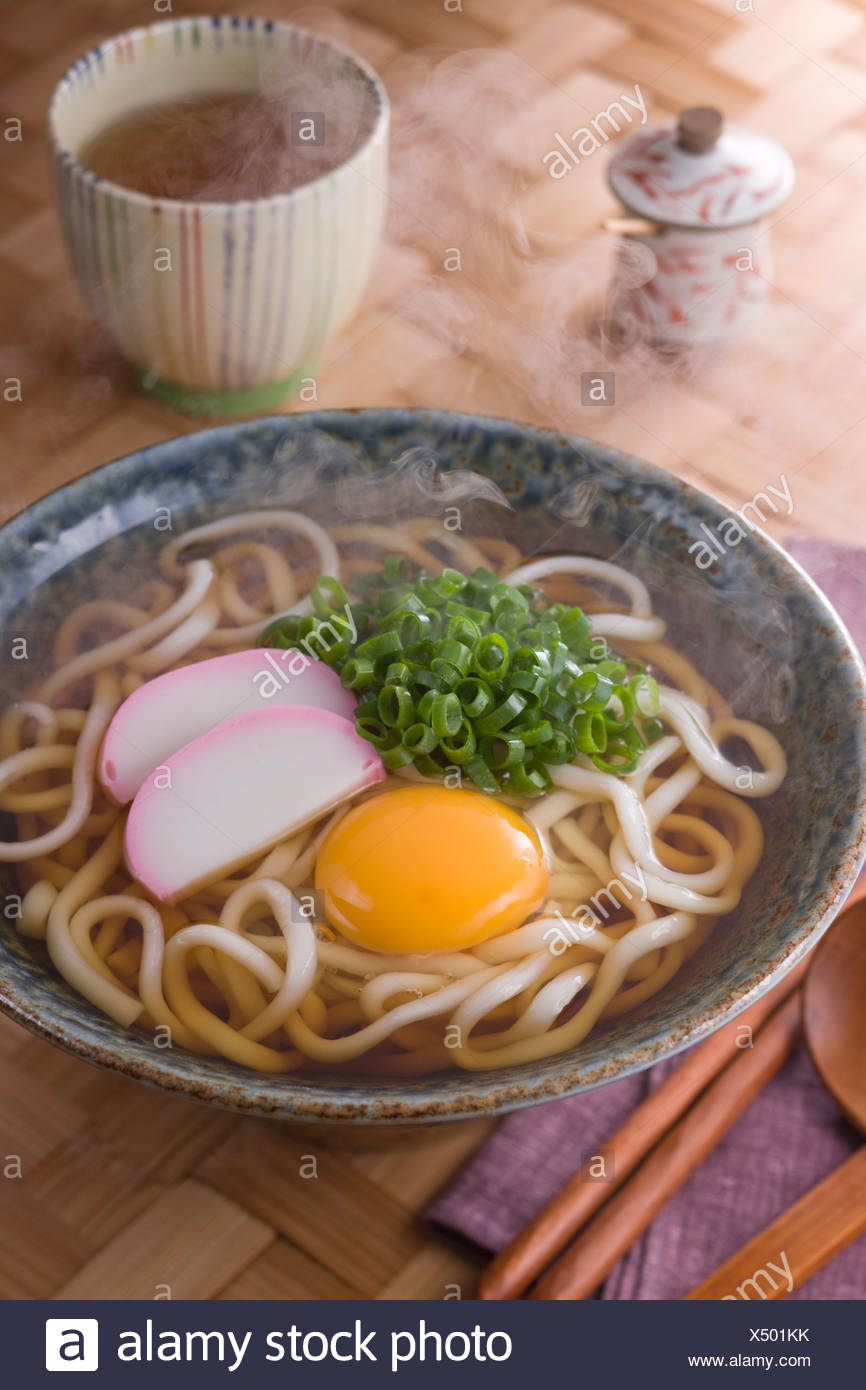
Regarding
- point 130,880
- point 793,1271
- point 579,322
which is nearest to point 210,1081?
point 130,880

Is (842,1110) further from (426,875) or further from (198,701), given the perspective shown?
(198,701)

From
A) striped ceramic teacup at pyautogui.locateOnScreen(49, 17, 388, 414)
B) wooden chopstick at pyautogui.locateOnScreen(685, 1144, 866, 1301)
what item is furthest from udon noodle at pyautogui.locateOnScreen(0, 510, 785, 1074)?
striped ceramic teacup at pyautogui.locateOnScreen(49, 17, 388, 414)

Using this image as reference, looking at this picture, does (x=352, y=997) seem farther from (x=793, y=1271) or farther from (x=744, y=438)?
(x=744, y=438)

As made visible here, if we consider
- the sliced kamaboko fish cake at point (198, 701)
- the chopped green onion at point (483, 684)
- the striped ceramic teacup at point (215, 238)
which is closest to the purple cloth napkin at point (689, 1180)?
the chopped green onion at point (483, 684)

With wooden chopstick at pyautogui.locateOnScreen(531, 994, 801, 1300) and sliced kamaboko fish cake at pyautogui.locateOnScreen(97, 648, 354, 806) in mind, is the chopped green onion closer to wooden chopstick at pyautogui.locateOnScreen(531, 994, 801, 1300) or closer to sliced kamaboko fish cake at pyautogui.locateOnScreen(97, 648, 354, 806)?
sliced kamaboko fish cake at pyautogui.locateOnScreen(97, 648, 354, 806)

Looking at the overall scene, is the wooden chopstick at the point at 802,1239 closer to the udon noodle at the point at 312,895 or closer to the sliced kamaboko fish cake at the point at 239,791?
the udon noodle at the point at 312,895

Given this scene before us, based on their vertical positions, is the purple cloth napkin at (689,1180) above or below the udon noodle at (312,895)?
below

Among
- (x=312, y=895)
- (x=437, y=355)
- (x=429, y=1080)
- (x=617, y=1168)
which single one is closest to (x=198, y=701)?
(x=312, y=895)
